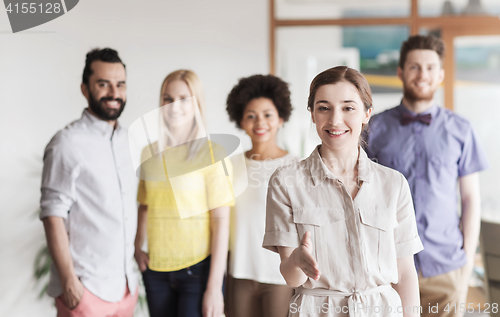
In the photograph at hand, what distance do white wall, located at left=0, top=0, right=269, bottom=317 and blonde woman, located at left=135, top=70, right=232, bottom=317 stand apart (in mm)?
85

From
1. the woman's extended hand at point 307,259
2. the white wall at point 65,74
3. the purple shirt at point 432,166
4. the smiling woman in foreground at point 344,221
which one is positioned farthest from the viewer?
the white wall at point 65,74

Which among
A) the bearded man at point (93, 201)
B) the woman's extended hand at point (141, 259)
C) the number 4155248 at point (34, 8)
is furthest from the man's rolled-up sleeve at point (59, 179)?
the number 4155248 at point (34, 8)

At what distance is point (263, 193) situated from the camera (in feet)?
3.99

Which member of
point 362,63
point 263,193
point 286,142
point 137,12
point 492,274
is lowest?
point 492,274

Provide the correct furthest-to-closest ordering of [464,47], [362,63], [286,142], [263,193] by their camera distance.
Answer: [464,47] → [362,63] → [286,142] → [263,193]

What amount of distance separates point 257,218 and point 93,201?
471 mm

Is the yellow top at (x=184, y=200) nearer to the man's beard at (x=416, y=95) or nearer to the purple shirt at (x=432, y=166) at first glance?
the purple shirt at (x=432, y=166)

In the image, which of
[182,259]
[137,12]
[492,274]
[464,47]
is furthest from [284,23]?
[492,274]

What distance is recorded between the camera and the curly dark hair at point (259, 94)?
127 cm

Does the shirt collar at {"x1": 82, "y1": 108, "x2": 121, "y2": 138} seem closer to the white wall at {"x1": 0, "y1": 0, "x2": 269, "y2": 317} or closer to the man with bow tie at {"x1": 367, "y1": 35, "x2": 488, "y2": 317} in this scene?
the white wall at {"x1": 0, "y1": 0, "x2": 269, "y2": 317}

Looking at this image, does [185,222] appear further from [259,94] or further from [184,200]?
[259,94]

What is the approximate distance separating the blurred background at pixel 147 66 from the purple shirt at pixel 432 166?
0.22 m

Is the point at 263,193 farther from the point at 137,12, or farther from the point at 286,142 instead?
the point at 137,12

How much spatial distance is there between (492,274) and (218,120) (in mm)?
1008
